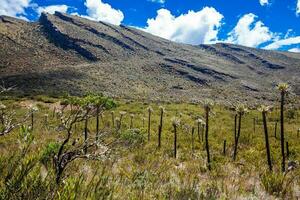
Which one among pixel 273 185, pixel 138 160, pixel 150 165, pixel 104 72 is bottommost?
pixel 138 160

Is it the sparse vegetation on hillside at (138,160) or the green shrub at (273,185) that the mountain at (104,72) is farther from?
the green shrub at (273,185)

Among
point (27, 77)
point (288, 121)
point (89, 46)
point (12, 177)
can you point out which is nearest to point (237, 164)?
point (12, 177)

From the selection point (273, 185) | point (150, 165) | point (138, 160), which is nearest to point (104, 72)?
point (138, 160)

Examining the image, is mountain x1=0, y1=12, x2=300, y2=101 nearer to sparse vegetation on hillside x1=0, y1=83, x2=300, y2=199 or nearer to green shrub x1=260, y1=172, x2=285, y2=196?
sparse vegetation on hillside x1=0, y1=83, x2=300, y2=199

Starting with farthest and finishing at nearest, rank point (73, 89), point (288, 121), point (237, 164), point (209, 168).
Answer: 1. point (73, 89)
2. point (288, 121)
3. point (237, 164)
4. point (209, 168)

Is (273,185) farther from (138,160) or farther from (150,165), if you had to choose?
(138,160)

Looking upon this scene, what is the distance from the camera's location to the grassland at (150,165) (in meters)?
4.81

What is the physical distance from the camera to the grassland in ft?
15.8

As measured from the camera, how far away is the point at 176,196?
24.3ft

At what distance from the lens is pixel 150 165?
50.2ft

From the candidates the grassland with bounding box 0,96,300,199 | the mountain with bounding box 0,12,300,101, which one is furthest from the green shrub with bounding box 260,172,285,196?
the mountain with bounding box 0,12,300,101

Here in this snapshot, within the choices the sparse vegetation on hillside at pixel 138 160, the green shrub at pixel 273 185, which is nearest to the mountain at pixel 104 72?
the sparse vegetation on hillside at pixel 138 160

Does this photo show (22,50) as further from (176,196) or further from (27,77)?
(176,196)

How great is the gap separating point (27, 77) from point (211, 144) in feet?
258
